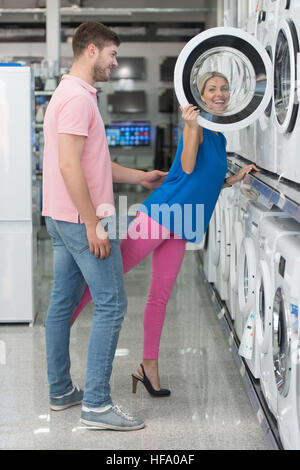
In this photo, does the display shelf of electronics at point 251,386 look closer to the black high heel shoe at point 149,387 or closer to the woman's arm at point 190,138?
the black high heel shoe at point 149,387

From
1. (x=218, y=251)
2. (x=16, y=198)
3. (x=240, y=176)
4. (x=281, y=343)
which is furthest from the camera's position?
(x=218, y=251)

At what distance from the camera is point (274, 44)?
3045 mm

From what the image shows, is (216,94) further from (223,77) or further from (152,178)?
(152,178)

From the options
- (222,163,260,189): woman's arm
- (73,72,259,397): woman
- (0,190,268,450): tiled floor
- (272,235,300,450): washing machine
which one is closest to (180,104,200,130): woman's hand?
(73,72,259,397): woman

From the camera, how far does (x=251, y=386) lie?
3.16 m

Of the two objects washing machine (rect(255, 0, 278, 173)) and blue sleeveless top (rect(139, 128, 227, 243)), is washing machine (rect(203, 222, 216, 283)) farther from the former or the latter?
blue sleeveless top (rect(139, 128, 227, 243))

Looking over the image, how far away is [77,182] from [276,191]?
0.81 meters

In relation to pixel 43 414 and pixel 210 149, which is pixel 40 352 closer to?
pixel 43 414

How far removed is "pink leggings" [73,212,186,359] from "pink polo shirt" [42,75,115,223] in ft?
1.14

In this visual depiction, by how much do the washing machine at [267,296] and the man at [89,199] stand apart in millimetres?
583

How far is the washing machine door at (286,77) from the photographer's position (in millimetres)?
2555

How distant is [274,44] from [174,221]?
90 centimetres

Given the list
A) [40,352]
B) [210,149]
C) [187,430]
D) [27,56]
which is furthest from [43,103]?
[187,430]

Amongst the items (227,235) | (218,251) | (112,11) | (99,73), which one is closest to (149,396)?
(227,235)
